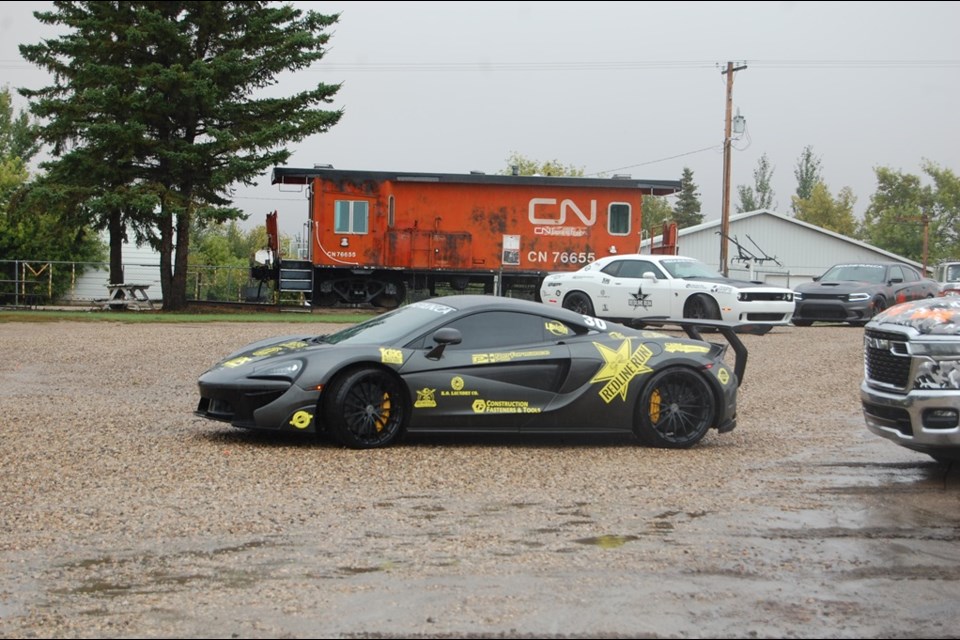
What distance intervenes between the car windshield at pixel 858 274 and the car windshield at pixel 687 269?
Answer: 5.78m

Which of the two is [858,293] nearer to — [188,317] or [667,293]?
[667,293]

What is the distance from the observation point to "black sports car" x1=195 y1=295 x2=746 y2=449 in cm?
931

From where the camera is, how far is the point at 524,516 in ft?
23.2

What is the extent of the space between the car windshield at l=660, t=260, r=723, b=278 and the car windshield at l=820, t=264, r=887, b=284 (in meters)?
5.78

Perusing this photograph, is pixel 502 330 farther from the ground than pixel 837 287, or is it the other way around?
pixel 837 287

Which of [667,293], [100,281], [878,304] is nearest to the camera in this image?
[667,293]

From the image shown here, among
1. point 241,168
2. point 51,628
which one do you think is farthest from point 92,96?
point 51,628

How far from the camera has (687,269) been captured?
22.4 meters

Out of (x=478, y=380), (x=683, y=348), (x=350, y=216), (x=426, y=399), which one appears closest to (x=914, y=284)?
(x=350, y=216)

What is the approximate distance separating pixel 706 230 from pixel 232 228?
1575 inches

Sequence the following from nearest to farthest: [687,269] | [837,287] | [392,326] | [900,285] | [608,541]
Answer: [608,541]
[392,326]
[687,269]
[837,287]
[900,285]

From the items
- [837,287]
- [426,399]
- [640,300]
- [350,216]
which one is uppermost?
[350,216]

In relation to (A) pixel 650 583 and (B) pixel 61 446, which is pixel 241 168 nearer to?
(B) pixel 61 446

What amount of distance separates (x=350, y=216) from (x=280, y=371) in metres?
A: 21.1
